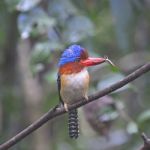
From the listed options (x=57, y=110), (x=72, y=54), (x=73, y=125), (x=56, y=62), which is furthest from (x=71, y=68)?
(x=56, y=62)

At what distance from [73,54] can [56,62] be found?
1.52 meters

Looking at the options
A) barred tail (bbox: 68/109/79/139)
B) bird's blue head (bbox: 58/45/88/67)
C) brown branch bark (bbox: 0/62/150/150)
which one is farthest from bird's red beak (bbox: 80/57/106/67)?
barred tail (bbox: 68/109/79/139)

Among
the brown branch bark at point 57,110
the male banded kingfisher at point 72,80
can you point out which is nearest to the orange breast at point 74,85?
the male banded kingfisher at point 72,80

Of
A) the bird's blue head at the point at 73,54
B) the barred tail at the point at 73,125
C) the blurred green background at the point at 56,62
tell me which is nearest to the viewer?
the bird's blue head at the point at 73,54

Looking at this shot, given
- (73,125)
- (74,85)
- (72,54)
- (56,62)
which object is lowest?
(56,62)

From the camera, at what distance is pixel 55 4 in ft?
8.87

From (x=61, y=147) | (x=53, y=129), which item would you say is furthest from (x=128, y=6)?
(x=61, y=147)

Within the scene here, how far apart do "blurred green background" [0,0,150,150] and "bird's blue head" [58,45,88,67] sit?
0.13m

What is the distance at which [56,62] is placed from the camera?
11.0 ft

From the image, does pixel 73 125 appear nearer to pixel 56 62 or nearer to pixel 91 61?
pixel 91 61

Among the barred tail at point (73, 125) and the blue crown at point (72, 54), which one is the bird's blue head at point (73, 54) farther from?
the barred tail at point (73, 125)

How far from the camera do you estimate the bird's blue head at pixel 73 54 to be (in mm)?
1801

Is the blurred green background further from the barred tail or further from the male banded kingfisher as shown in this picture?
the barred tail

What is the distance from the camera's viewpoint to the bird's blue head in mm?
1801
